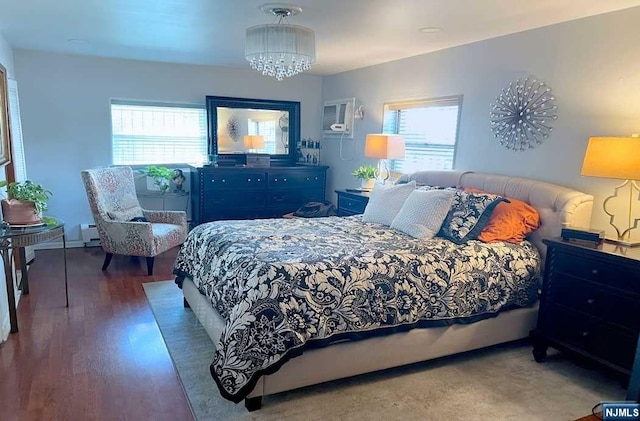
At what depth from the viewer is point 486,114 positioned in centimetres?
386

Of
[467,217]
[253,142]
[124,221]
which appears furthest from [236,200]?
[467,217]

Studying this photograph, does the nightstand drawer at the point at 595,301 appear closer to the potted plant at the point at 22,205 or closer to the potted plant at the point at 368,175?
the potted plant at the point at 368,175

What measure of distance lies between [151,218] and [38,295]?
4.59 ft

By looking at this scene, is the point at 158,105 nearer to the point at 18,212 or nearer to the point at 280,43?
the point at 18,212

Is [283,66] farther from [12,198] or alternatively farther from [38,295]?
[38,295]

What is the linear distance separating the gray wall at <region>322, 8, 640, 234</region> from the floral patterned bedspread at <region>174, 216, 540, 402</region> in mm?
765

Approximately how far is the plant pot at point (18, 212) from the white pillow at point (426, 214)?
103 inches

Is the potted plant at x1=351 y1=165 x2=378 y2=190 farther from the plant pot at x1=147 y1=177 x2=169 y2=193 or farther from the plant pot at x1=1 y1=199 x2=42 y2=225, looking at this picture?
the plant pot at x1=1 y1=199 x2=42 y2=225

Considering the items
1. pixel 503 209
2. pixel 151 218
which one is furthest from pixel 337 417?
pixel 151 218

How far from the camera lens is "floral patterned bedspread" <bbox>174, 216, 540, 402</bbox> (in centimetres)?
218

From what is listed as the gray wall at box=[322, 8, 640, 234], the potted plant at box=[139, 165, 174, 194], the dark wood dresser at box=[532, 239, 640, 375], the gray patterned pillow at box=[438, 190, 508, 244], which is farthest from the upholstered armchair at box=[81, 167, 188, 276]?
the dark wood dresser at box=[532, 239, 640, 375]

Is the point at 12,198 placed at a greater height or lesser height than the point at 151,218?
greater

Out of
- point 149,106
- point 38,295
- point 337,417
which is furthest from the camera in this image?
point 149,106

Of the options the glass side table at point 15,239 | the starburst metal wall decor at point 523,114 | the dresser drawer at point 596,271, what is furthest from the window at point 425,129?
the glass side table at point 15,239
